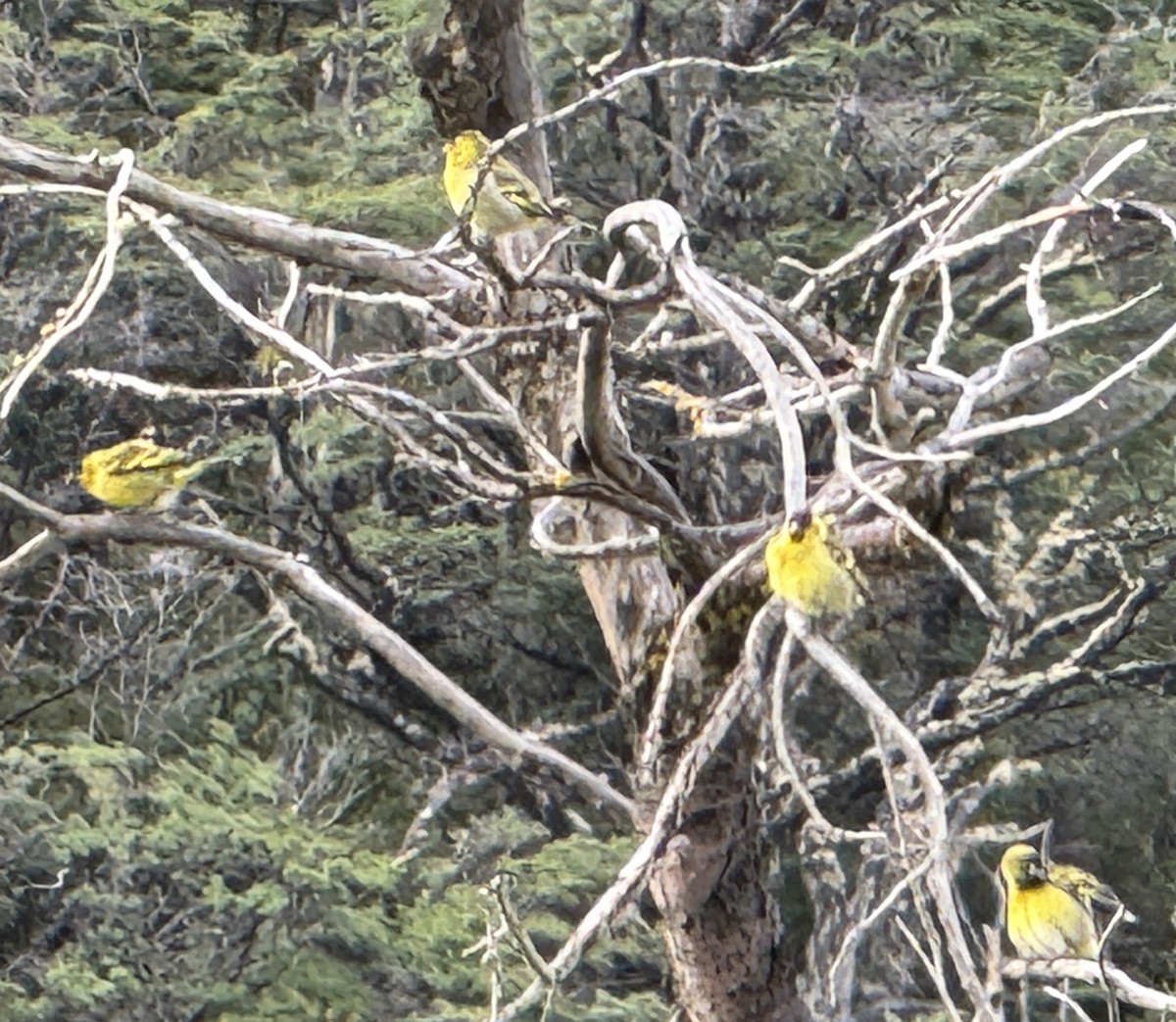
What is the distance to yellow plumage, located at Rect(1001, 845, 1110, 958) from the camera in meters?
3.72

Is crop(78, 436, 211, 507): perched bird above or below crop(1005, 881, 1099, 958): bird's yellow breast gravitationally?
above

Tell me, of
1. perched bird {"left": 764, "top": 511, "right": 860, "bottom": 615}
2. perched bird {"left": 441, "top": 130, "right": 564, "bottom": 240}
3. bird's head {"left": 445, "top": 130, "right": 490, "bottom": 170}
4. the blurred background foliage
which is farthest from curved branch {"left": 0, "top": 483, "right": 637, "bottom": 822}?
the blurred background foliage

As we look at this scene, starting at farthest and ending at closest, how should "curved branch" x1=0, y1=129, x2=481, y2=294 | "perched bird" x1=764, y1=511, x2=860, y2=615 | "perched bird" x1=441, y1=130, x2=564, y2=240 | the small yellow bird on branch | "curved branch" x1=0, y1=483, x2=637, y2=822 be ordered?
the small yellow bird on branch → "perched bird" x1=441, y1=130, x2=564, y2=240 → "curved branch" x1=0, y1=129, x2=481, y2=294 → "curved branch" x1=0, y1=483, x2=637, y2=822 → "perched bird" x1=764, y1=511, x2=860, y2=615

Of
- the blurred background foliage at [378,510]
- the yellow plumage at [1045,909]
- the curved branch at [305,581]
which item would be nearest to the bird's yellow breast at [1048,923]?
the yellow plumage at [1045,909]

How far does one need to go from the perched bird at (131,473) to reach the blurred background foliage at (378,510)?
129 centimetres

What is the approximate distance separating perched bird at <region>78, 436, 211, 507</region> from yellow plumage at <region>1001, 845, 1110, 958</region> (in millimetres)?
1994

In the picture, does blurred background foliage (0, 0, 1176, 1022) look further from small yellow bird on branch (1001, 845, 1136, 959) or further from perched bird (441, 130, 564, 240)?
perched bird (441, 130, 564, 240)

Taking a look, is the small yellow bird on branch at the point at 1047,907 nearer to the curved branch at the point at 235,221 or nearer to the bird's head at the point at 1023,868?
the bird's head at the point at 1023,868

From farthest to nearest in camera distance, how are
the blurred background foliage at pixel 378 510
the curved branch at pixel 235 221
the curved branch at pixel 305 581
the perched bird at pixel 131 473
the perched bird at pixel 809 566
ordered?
the blurred background foliage at pixel 378 510, the perched bird at pixel 131 473, the curved branch at pixel 235 221, the curved branch at pixel 305 581, the perched bird at pixel 809 566

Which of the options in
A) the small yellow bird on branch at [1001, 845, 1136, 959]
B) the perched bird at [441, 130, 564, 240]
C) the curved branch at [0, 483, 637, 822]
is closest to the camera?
the curved branch at [0, 483, 637, 822]

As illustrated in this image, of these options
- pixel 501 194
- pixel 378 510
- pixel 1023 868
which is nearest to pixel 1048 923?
pixel 1023 868

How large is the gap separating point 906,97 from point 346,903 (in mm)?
3226

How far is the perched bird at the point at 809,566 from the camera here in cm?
176

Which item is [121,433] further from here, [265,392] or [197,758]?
[265,392]
